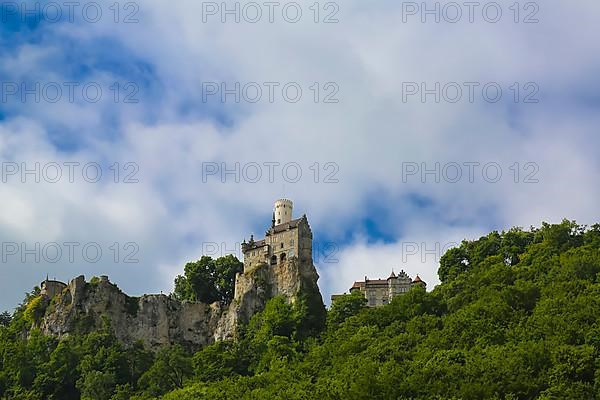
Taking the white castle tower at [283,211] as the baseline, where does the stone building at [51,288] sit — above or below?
below

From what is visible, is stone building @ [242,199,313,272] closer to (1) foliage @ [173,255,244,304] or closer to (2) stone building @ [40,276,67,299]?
(1) foliage @ [173,255,244,304]

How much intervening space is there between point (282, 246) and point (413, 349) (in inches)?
1264

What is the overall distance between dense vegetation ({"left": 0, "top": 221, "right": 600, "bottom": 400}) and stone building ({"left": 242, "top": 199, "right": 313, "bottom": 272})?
5863 mm

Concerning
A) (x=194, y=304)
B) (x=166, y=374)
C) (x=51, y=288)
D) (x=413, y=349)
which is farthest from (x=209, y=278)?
(x=413, y=349)

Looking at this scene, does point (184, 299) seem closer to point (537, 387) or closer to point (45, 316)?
point (45, 316)

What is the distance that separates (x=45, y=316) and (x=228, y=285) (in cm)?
1948

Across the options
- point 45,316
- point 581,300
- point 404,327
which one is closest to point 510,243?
point 404,327

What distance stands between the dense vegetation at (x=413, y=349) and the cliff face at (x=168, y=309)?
5.34 feet

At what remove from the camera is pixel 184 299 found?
9200cm

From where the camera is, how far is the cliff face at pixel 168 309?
8038 centimetres

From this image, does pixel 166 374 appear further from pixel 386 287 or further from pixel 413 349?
pixel 386 287

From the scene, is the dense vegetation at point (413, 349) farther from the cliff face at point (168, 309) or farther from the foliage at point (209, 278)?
the foliage at point (209, 278)

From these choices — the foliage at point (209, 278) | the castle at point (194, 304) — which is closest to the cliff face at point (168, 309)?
the castle at point (194, 304)

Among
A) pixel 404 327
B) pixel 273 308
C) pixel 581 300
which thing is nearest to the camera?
pixel 581 300
